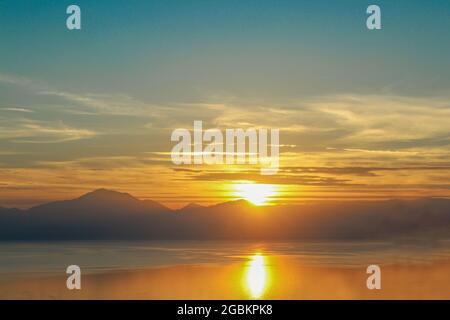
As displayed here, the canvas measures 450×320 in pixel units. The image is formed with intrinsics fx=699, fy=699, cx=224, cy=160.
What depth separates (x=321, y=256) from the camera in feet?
139

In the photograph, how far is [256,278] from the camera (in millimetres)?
28469

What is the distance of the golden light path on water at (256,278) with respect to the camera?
23.5 metres

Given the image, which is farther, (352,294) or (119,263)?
(119,263)

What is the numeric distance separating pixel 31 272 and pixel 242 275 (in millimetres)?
9634

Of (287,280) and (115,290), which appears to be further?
(287,280)

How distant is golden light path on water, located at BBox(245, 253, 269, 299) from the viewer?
77.2ft
